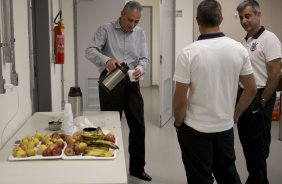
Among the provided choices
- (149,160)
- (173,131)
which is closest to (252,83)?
(149,160)

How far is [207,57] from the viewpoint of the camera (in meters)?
1.87

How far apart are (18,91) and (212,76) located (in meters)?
1.33

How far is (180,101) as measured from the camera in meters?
2.01

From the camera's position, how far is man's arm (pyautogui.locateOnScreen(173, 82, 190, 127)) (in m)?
1.96

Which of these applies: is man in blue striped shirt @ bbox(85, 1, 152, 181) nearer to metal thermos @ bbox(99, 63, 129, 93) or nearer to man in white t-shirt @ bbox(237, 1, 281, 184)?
metal thermos @ bbox(99, 63, 129, 93)

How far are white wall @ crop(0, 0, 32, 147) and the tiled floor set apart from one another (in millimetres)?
1163

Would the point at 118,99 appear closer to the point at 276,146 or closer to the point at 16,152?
the point at 16,152

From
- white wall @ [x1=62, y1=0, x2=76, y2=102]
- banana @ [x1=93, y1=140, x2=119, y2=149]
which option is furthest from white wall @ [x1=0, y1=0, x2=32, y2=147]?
white wall @ [x1=62, y1=0, x2=76, y2=102]

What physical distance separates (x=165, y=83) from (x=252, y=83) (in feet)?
10.1

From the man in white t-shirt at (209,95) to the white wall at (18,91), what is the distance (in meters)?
1.02

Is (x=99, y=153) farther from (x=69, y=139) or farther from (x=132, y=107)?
(x=132, y=107)

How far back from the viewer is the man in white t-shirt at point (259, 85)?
2.50 meters

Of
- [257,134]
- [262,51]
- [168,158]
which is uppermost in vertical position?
[262,51]

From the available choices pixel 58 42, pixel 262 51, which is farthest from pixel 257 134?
pixel 58 42
